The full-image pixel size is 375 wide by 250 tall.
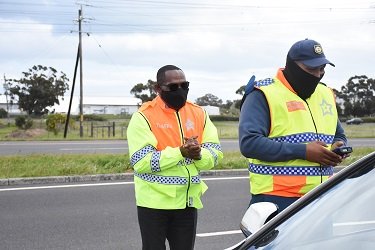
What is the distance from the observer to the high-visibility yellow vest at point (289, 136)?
2.89 metres

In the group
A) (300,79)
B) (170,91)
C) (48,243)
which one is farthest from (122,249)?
(300,79)

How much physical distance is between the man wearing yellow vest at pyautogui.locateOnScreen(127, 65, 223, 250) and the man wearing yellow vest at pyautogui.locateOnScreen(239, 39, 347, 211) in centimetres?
39

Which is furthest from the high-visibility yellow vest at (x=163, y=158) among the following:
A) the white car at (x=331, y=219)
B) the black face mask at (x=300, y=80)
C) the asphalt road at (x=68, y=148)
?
→ the asphalt road at (x=68, y=148)

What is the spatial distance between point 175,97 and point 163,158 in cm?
41

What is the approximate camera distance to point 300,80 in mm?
2914

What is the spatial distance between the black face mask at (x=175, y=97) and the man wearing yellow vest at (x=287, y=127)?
1.41 ft

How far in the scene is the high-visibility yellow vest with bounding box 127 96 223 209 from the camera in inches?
120

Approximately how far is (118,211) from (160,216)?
3.90 meters

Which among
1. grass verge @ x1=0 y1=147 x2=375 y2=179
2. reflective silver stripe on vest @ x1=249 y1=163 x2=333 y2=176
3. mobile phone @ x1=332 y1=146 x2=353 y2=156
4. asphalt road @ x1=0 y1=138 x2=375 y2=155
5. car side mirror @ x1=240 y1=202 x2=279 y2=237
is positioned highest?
mobile phone @ x1=332 y1=146 x2=353 y2=156

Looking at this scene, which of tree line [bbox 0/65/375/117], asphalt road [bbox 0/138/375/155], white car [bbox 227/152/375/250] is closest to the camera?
white car [bbox 227/152/375/250]

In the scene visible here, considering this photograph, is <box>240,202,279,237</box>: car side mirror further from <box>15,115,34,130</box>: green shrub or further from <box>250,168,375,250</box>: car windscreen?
<box>15,115,34,130</box>: green shrub

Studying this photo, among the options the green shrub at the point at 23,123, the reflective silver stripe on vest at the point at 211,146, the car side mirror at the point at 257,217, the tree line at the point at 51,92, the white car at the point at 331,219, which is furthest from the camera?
the tree line at the point at 51,92

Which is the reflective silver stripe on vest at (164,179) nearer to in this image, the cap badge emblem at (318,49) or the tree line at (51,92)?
the cap badge emblem at (318,49)

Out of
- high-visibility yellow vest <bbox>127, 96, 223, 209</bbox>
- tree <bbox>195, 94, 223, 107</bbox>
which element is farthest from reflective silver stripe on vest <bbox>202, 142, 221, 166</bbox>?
tree <bbox>195, 94, 223, 107</bbox>
